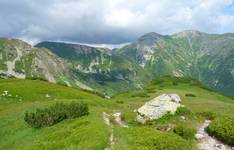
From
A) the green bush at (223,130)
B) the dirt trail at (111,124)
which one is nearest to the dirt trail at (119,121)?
the dirt trail at (111,124)

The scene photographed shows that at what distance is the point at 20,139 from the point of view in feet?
153

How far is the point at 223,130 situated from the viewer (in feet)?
112

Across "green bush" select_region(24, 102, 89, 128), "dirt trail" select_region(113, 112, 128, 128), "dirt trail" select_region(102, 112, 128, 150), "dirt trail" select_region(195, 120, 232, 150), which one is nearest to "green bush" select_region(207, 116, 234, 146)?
"dirt trail" select_region(195, 120, 232, 150)

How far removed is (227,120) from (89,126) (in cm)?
1300

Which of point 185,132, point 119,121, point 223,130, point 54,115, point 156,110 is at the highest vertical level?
point 156,110

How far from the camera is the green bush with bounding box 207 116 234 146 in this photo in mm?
32969

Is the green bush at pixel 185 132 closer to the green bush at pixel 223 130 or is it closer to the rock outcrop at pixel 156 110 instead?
the green bush at pixel 223 130

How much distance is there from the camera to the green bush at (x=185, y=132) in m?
34.4

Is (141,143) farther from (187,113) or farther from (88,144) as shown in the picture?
(187,113)

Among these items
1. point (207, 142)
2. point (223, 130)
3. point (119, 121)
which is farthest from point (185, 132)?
point (119, 121)

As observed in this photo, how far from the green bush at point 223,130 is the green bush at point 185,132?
1.96 metres

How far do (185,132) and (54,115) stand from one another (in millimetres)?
18653

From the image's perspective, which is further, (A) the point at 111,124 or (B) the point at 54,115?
(B) the point at 54,115

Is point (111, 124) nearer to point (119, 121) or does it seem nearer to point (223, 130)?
point (119, 121)
